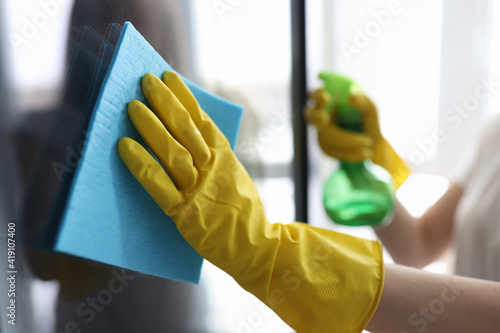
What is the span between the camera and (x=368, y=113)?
1.15 m

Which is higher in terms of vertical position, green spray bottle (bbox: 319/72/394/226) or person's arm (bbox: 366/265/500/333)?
green spray bottle (bbox: 319/72/394/226)

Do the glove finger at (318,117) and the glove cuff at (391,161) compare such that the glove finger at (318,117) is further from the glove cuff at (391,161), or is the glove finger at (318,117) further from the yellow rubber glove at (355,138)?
the glove cuff at (391,161)

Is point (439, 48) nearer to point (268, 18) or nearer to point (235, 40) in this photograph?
point (268, 18)

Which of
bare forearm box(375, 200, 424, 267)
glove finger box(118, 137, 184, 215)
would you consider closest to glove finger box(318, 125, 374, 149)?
bare forearm box(375, 200, 424, 267)

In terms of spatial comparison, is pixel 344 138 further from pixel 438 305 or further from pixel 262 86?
pixel 438 305

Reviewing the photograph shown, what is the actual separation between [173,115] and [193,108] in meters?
0.05

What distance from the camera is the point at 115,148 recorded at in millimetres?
519

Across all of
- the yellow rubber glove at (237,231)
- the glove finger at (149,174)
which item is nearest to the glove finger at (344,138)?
the yellow rubber glove at (237,231)

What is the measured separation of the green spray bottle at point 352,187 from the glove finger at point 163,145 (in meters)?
0.59

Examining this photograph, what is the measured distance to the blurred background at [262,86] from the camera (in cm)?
49

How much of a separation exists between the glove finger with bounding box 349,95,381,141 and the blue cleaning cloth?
630mm

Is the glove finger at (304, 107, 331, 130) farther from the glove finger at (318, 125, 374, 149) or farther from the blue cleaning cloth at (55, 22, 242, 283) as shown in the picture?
the blue cleaning cloth at (55, 22, 242, 283)

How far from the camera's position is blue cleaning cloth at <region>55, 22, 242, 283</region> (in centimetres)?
45

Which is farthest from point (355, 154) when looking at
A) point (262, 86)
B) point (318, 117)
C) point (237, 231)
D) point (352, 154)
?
point (237, 231)
